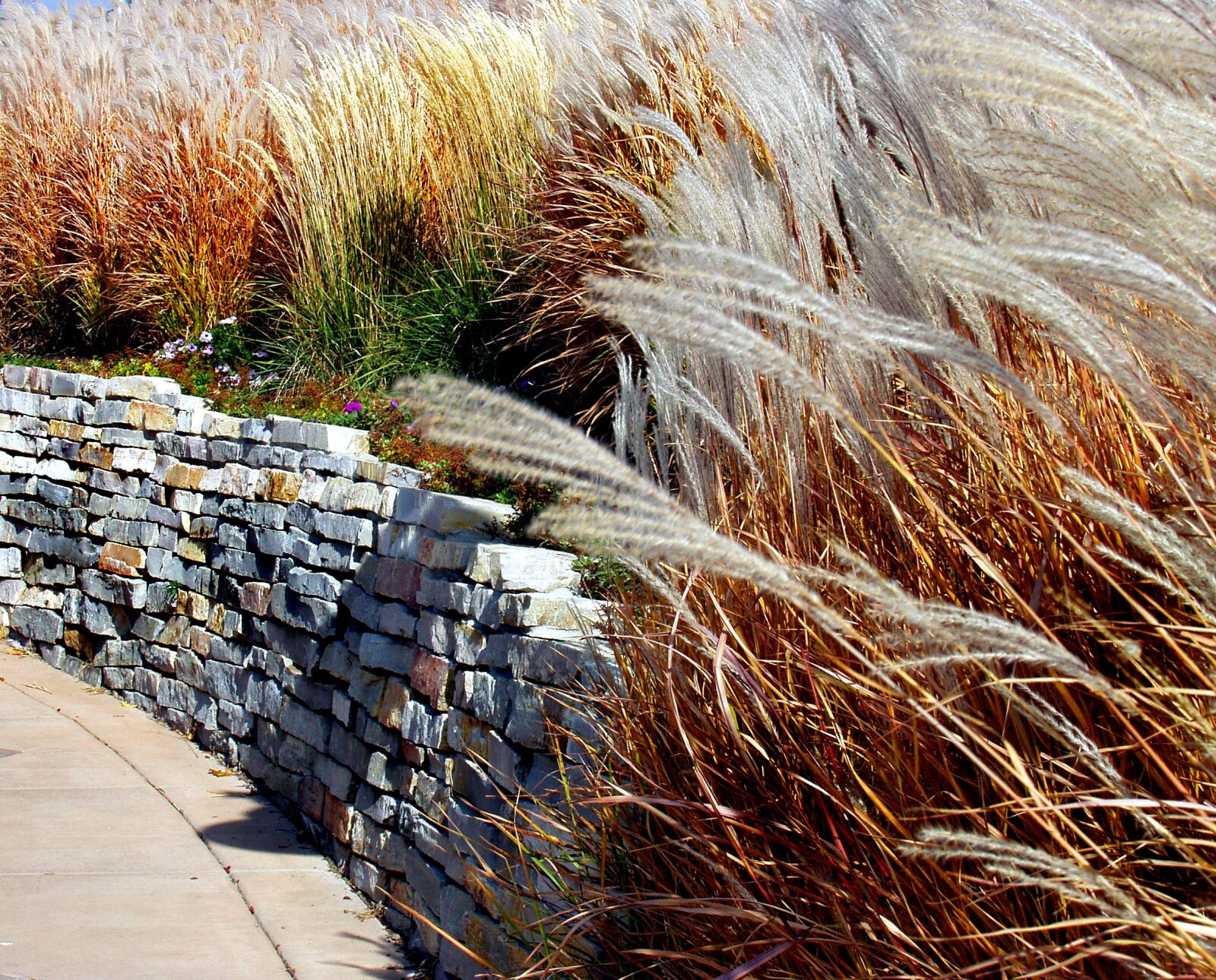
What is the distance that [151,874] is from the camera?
429 centimetres

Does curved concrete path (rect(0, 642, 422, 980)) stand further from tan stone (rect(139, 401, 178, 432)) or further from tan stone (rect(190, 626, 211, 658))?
tan stone (rect(139, 401, 178, 432))

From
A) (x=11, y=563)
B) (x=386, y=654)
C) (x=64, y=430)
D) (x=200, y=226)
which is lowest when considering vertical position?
(x=11, y=563)

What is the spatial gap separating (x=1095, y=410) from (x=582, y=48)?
3.85 meters

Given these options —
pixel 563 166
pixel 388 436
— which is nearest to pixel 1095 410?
pixel 563 166

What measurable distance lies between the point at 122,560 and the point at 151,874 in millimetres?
2599

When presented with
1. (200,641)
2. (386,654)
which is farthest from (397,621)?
(200,641)

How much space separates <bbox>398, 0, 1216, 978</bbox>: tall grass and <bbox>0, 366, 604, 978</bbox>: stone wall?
74cm

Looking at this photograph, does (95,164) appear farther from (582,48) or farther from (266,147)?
(582,48)

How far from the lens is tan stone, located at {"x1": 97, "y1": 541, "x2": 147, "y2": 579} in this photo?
20.9 ft

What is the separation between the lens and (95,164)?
26.1 feet

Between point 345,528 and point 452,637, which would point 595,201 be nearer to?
point 345,528

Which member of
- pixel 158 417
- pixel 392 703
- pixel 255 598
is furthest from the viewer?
pixel 158 417

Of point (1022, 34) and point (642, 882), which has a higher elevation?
point (1022, 34)

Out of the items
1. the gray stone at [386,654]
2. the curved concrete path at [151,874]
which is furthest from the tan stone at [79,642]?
the gray stone at [386,654]
